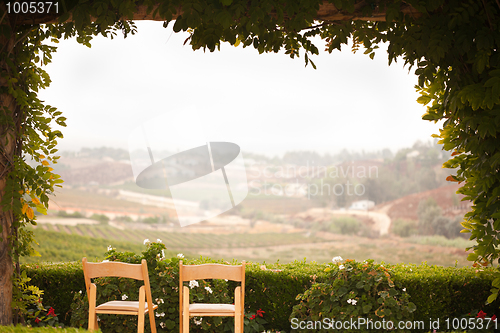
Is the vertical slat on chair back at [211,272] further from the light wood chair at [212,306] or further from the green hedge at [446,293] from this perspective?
the green hedge at [446,293]

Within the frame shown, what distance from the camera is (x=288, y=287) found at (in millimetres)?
3342

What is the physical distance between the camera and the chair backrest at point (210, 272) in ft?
7.76

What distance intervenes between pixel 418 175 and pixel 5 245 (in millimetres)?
10321

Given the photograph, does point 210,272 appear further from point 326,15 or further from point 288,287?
point 326,15

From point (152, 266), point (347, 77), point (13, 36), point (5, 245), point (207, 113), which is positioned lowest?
point (152, 266)

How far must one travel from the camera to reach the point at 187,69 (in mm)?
11648

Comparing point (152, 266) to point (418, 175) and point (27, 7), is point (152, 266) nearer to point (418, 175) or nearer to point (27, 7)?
point (27, 7)

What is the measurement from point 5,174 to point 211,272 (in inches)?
64.6

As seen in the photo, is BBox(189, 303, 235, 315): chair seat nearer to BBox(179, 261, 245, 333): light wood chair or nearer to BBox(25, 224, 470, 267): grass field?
BBox(179, 261, 245, 333): light wood chair

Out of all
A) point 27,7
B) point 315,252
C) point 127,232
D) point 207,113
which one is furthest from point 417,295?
point 127,232

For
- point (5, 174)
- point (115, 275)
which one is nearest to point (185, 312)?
point (115, 275)

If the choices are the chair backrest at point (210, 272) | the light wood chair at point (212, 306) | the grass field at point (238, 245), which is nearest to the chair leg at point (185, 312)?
the light wood chair at point (212, 306)

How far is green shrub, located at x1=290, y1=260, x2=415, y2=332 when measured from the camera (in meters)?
2.70


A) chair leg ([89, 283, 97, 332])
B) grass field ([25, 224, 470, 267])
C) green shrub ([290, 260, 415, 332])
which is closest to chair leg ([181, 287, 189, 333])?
chair leg ([89, 283, 97, 332])
